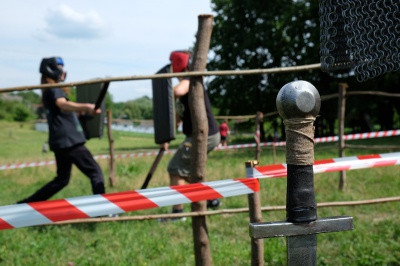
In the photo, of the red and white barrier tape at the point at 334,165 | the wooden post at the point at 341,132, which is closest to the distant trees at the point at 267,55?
the wooden post at the point at 341,132

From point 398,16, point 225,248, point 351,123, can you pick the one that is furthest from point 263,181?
point 351,123

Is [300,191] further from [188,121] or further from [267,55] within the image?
[267,55]

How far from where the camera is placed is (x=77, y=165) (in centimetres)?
492

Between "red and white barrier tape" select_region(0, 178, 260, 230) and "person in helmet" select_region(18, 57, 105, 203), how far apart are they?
240cm

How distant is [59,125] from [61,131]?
67mm

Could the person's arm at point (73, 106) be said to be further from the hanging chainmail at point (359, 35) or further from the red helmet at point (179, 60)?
the hanging chainmail at point (359, 35)

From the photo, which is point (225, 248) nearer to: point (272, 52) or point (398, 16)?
point (398, 16)

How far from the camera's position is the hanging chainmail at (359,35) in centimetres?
162

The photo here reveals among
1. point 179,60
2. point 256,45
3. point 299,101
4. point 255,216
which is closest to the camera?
point 299,101

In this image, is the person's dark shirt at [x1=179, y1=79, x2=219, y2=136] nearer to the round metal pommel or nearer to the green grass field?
the green grass field

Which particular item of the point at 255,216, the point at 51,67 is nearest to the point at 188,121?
the point at 51,67

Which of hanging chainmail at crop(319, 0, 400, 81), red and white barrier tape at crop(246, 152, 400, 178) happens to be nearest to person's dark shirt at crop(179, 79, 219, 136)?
red and white barrier tape at crop(246, 152, 400, 178)

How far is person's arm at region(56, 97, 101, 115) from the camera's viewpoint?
4.61 m

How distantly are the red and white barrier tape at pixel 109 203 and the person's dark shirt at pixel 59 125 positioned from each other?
251 centimetres
